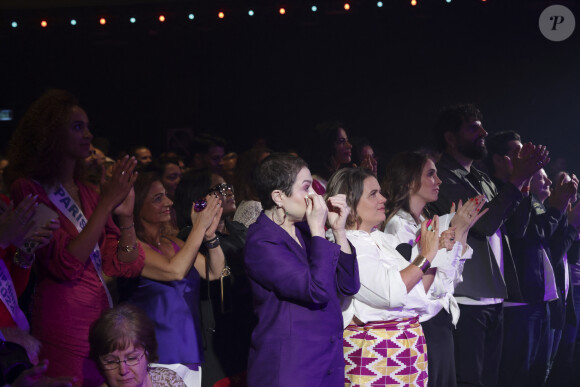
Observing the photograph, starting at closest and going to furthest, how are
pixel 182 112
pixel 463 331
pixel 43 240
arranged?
pixel 43 240 < pixel 463 331 < pixel 182 112

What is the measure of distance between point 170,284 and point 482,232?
76.7 inches

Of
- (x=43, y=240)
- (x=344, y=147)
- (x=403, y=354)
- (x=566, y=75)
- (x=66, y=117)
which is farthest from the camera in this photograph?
(x=566, y=75)

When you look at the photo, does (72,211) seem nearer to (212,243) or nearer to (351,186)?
(212,243)

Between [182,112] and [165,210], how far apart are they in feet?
20.4

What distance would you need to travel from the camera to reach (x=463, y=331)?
4379 mm

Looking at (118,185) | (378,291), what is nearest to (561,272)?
(378,291)

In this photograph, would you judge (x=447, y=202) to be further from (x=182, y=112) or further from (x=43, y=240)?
(x=182, y=112)

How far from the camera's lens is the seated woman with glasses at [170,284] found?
3.40 m

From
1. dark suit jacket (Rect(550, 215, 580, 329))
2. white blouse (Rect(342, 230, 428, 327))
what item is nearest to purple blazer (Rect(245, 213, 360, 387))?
white blouse (Rect(342, 230, 428, 327))

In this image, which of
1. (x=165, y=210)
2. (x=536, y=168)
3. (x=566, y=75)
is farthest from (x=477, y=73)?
(x=165, y=210)

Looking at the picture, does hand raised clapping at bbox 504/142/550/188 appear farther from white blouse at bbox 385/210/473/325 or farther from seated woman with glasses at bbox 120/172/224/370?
seated woman with glasses at bbox 120/172/224/370

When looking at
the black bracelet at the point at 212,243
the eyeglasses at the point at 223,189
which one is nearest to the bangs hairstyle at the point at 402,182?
the eyeglasses at the point at 223,189

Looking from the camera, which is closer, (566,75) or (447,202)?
(447,202)

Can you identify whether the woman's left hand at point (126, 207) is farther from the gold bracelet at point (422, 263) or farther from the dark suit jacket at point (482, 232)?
the dark suit jacket at point (482, 232)
